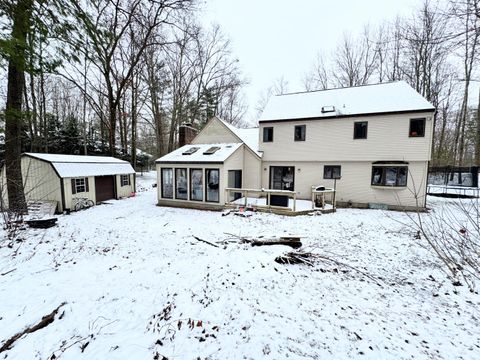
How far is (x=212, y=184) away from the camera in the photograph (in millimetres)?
12148

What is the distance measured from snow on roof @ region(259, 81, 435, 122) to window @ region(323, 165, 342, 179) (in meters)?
3.18

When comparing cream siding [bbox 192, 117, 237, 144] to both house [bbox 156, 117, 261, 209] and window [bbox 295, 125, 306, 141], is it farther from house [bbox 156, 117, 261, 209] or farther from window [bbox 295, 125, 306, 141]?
window [bbox 295, 125, 306, 141]

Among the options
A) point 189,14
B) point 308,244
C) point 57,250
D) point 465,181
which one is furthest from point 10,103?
point 465,181

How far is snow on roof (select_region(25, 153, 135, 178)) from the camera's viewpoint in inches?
448

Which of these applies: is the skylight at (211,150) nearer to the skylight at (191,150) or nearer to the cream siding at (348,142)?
the skylight at (191,150)

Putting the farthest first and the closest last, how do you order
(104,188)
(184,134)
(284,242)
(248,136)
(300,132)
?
(248,136), (184,134), (104,188), (300,132), (284,242)

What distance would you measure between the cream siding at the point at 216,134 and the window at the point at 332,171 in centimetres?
611

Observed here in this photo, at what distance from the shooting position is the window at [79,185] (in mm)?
11891

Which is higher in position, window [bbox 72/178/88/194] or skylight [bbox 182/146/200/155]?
skylight [bbox 182/146/200/155]

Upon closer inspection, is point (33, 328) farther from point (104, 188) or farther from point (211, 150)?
point (104, 188)

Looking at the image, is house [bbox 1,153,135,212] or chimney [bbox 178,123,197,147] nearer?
house [bbox 1,153,135,212]

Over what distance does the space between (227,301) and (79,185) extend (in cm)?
1268

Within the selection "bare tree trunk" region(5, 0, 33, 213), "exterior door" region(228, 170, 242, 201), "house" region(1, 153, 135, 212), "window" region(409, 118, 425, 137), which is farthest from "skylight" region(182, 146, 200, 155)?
"window" region(409, 118, 425, 137)

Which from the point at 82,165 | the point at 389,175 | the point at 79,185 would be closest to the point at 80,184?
the point at 79,185
